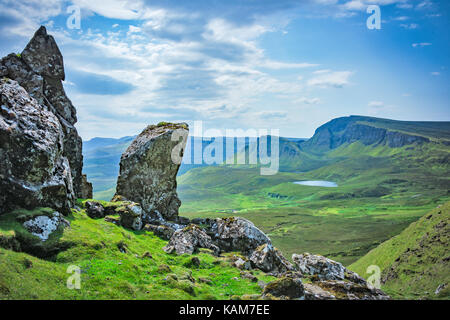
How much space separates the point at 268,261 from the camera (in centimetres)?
4112

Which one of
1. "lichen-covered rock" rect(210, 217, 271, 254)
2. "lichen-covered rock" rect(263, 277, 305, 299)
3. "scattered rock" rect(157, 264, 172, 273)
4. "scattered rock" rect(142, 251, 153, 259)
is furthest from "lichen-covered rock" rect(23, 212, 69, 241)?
"lichen-covered rock" rect(210, 217, 271, 254)

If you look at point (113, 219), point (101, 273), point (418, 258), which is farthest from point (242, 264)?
point (418, 258)

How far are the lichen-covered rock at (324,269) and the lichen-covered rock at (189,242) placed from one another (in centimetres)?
1364

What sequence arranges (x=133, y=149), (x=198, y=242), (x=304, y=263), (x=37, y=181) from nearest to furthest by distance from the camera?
(x=37, y=181), (x=304, y=263), (x=198, y=242), (x=133, y=149)

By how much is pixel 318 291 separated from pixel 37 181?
31955 mm

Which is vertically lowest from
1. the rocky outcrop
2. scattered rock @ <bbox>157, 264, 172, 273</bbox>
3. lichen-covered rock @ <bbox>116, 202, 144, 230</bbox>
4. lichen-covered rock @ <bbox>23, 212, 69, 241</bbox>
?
scattered rock @ <bbox>157, 264, 172, 273</bbox>

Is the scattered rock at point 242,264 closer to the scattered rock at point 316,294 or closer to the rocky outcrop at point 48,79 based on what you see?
the scattered rock at point 316,294

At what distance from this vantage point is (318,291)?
27.2 metres

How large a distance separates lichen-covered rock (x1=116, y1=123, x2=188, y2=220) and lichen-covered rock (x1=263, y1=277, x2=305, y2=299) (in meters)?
36.1

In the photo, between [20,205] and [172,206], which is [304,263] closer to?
[172,206]

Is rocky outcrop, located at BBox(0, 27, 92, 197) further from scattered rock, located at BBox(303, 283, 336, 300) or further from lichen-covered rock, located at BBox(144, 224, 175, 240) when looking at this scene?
scattered rock, located at BBox(303, 283, 336, 300)

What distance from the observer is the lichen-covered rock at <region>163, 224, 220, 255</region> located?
41.4 m

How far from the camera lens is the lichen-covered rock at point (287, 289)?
82.0ft
